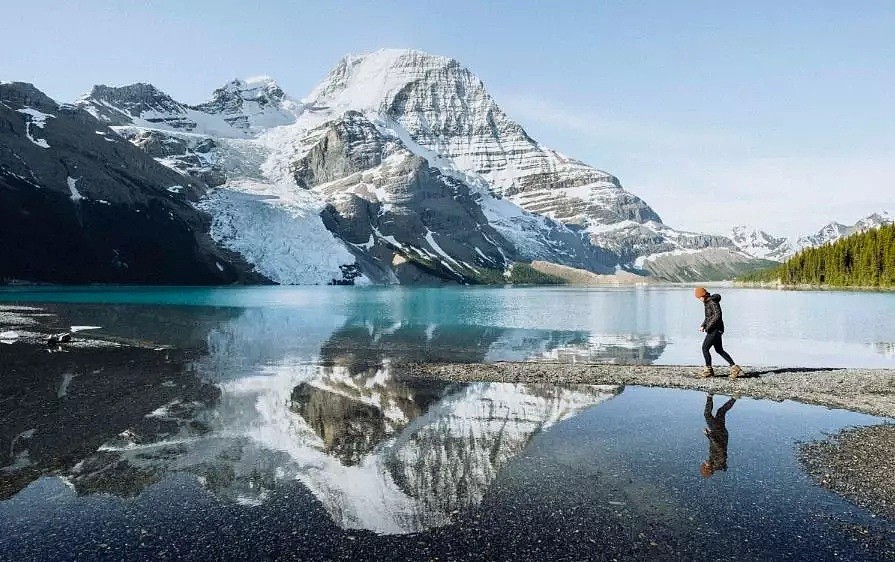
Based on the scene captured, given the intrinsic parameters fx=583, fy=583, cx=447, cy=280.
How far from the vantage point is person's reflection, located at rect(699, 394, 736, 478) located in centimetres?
1410

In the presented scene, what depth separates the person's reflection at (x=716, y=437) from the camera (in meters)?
14.1

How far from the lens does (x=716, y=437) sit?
669 inches

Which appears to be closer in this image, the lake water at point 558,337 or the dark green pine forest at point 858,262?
the lake water at point 558,337

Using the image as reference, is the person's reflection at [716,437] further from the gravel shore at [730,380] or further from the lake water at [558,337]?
the lake water at [558,337]

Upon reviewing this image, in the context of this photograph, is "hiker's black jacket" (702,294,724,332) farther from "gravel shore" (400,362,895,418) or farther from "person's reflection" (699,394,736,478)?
"person's reflection" (699,394,736,478)

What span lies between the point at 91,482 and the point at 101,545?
11.6ft

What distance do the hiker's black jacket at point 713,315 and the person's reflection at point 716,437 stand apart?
16.6 ft

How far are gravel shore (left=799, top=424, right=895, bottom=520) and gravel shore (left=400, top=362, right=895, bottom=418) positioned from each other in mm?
4260

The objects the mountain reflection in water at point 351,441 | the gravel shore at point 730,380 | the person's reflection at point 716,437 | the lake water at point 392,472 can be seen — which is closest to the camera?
the lake water at point 392,472

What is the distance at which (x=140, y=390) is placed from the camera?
A: 2358 centimetres

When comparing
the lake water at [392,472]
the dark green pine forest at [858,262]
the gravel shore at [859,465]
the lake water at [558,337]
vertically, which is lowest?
the lake water at [558,337]

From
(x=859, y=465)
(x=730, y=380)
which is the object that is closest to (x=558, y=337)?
(x=730, y=380)

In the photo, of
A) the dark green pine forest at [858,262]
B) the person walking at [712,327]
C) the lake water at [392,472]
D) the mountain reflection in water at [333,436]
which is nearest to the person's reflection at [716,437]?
the lake water at [392,472]

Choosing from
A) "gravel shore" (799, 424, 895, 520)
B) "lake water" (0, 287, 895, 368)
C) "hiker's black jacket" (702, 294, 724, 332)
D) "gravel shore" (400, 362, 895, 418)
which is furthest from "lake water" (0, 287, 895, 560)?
"lake water" (0, 287, 895, 368)
